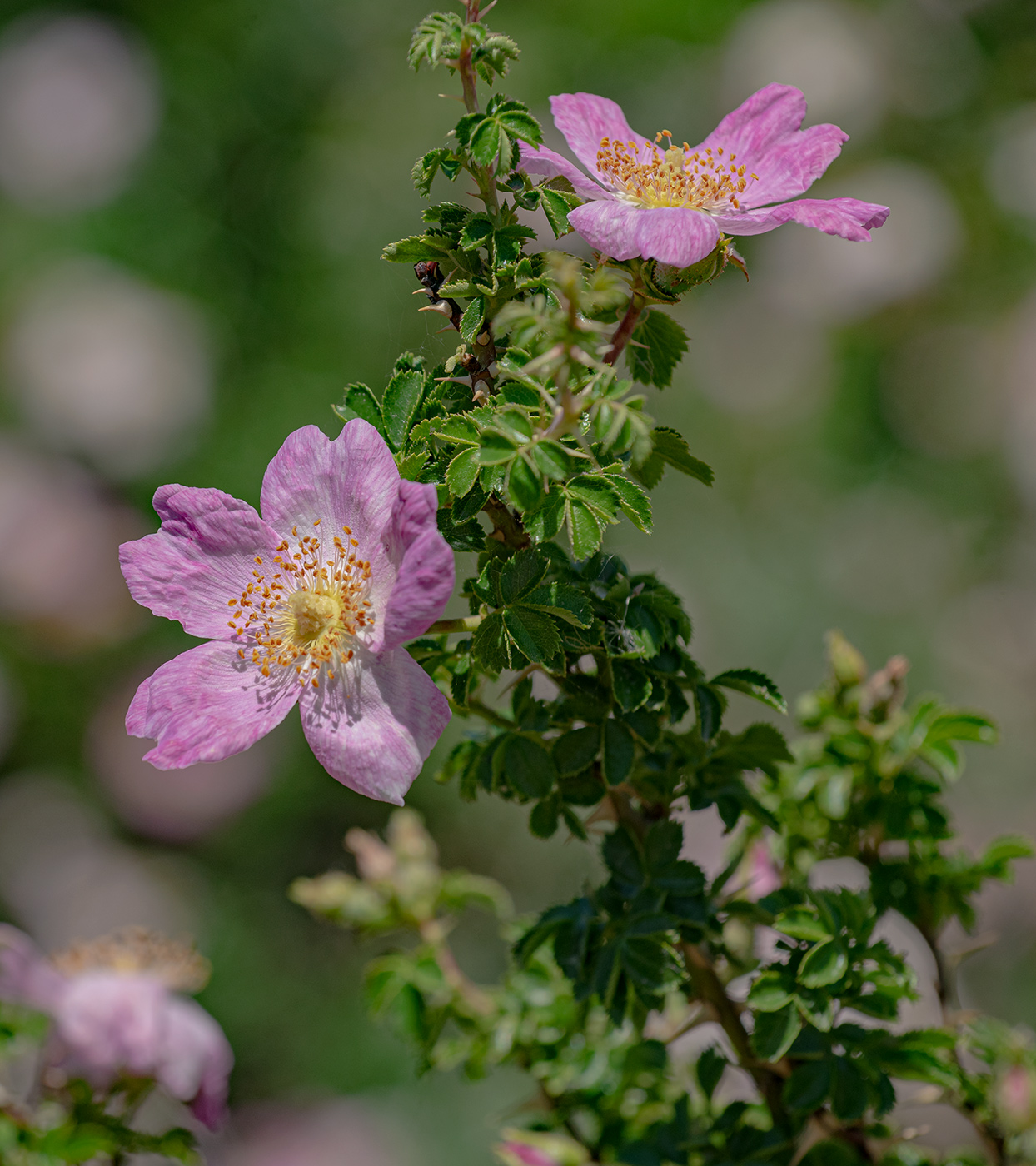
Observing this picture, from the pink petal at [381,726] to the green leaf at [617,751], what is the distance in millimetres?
83

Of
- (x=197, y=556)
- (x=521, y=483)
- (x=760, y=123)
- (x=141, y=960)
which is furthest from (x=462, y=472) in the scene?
(x=141, y=960)

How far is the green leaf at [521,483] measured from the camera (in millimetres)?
443

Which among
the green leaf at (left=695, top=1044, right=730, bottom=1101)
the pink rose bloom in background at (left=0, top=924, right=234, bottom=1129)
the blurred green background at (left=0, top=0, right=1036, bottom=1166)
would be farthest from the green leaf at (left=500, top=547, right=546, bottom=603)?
the blurred green background at (left=0, top=0, right=1036, bottom=1166)

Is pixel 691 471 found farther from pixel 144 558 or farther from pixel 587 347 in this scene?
pixel 144 558

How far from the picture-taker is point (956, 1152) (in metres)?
0.77

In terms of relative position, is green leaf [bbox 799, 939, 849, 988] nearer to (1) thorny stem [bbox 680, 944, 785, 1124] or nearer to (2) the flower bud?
(1) thorny stem [bbox 680, 944, 785, 1124]

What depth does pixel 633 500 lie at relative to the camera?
1.54 ft

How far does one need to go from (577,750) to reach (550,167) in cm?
26

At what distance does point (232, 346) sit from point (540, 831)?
2.24m

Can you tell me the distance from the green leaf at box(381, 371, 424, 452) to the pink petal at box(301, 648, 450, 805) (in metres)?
0.10

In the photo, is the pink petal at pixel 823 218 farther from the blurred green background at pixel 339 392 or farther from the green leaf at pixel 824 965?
the blurred green background at pixel 339 392

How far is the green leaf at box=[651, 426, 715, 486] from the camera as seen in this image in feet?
1.71

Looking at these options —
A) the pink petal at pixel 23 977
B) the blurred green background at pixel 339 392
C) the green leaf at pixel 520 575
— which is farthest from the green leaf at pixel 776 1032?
the blurred green background at pixel 339 392

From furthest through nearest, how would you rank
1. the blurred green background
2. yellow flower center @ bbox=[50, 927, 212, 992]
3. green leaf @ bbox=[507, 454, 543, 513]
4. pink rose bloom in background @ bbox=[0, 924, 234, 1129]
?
the blurred green background < yellow flower center @ bbox=[50, 927, 212, 992] < pink rose bloom in background @ bbox=[0, 924, 234, 1129] < green leaf @ bbox=[507, 454, 543, 513]
